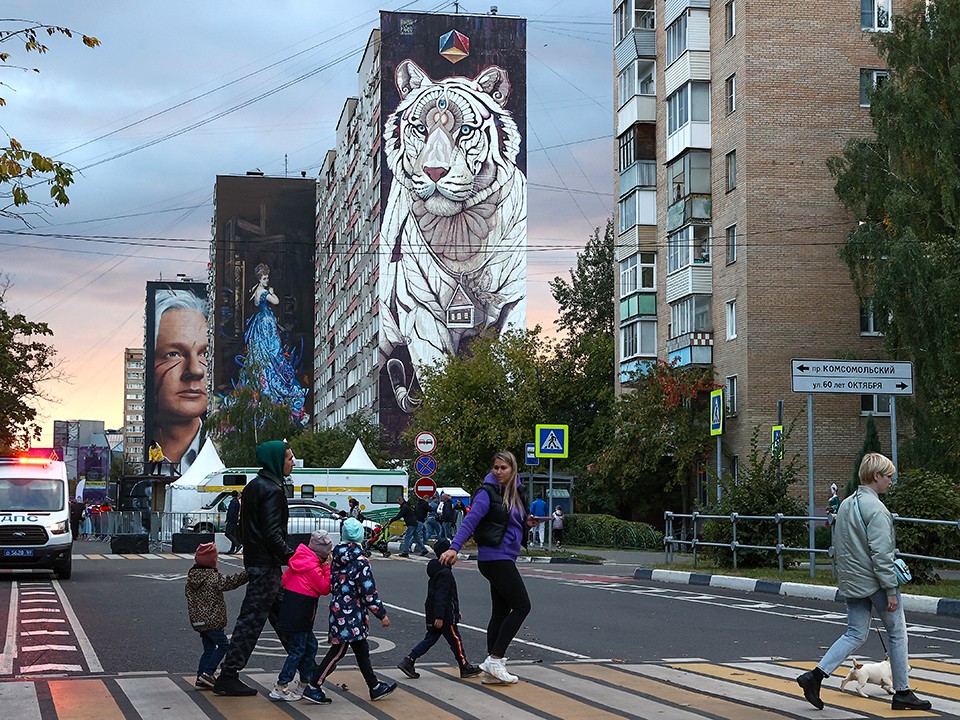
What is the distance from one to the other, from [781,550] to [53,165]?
16.2 meters

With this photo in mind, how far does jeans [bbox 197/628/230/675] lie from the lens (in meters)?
10.5

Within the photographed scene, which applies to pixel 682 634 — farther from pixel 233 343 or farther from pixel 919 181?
pixel 233 343

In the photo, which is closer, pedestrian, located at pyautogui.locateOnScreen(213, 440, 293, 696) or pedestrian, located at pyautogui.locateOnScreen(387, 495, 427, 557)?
pedestrian, located at pyautogui.locateOnScreen(213, 440, 293, 696)

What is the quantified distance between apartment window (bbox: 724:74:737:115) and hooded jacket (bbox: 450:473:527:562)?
39.6 metres

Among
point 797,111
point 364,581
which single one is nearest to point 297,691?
point 364,581

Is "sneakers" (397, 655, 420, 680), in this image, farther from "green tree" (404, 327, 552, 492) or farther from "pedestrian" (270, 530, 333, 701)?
"green tree" (404, 327, 552, 492)

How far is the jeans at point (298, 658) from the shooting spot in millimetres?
10113

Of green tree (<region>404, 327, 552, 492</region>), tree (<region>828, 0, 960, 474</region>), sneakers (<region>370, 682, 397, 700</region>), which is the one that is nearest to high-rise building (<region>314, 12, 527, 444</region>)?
green tree (<region>404, 327, 552, 492</region>)

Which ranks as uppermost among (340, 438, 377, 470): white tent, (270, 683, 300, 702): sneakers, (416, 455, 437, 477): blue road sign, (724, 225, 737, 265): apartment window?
(724, 225, 737, 265): apartment window

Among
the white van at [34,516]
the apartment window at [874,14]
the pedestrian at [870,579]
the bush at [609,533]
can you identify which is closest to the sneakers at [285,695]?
the pedestrian at [870,579]

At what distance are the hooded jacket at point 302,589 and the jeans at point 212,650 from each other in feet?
1.80

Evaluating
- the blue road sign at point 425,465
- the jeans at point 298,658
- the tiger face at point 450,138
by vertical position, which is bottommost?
the jeans at point 298,658

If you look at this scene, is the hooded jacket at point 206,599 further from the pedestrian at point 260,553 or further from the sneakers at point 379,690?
the sneakers at point 379,690

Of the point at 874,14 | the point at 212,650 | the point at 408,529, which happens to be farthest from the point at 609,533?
the point at 212,650
